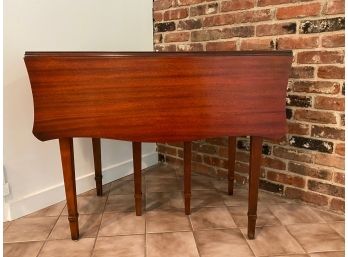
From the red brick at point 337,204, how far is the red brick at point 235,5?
1.19m

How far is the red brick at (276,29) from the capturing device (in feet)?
5.51

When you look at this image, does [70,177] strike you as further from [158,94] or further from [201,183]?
[201,183]

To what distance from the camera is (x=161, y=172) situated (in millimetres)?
2342

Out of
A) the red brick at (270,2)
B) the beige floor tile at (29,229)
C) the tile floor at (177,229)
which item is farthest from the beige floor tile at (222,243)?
the red brick at (270,2)

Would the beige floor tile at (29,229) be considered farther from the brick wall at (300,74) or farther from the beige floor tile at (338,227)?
the beige floor tile at (338,227)

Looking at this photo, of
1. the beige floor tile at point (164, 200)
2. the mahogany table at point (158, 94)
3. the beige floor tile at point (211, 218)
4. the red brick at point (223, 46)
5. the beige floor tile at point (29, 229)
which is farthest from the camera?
the red brick at point (223, 46)

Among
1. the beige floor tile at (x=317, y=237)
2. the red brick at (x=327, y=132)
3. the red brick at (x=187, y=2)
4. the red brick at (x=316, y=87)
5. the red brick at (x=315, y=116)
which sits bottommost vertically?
the beige floor tile at (x=317, y=237)

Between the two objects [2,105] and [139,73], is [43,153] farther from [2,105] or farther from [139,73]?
[139,73]

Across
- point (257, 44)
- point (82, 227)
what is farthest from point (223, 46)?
point (82, 227)

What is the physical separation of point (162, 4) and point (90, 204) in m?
1.46

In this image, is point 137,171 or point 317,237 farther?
point 137,171

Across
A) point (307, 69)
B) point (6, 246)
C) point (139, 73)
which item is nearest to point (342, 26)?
point (307, 69)

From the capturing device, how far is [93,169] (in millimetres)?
2043

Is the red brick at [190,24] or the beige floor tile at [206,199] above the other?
the red brick at [190,24]
